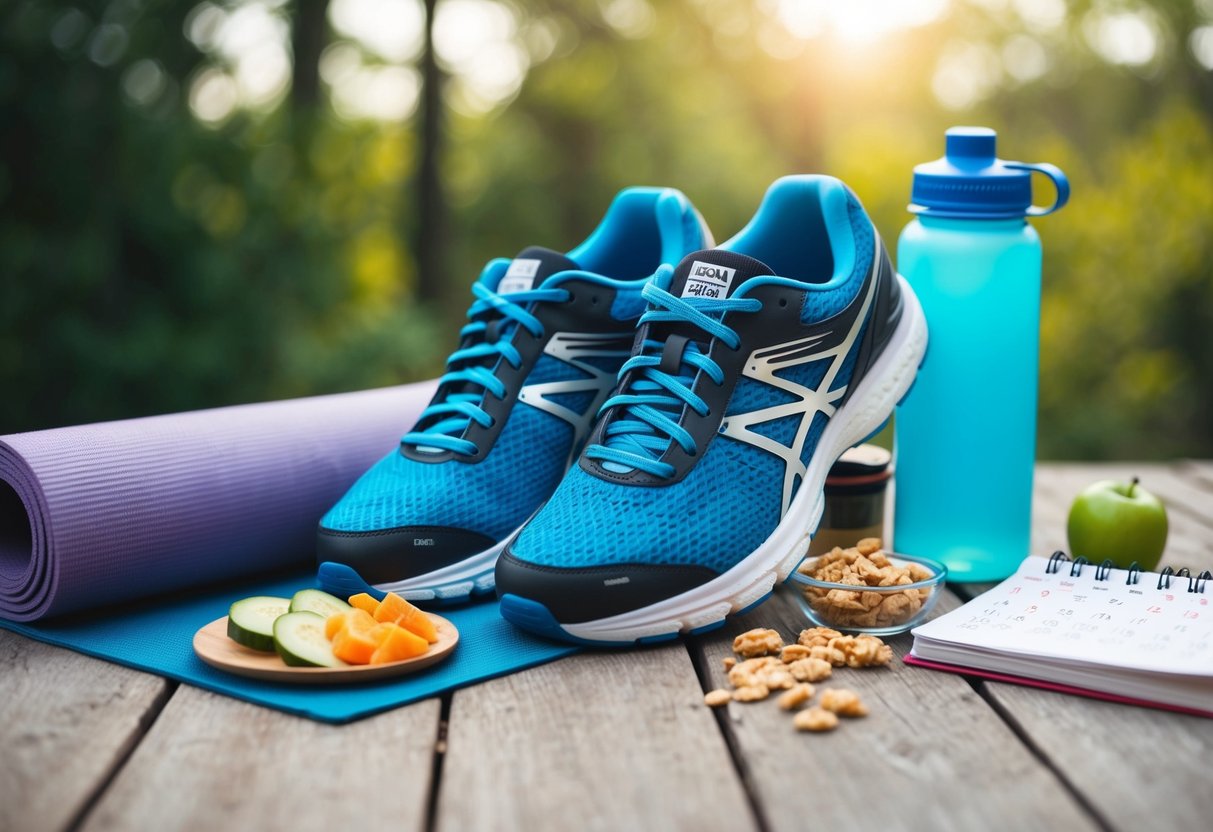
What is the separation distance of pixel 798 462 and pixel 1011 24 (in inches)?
272

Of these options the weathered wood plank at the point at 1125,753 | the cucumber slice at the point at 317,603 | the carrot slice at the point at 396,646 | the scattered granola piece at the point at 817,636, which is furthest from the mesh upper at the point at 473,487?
the weathered wood plank at the point at 1125,753

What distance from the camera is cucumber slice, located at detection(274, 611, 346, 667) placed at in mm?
1244

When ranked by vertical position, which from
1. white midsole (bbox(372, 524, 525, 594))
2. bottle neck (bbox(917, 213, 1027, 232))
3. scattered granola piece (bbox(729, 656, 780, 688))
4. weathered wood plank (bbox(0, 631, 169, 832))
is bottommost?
weathered wood plank (bbox(0, 631, 169, 832))

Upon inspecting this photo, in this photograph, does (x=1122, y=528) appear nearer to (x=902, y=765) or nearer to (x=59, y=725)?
(x=902, y=765)

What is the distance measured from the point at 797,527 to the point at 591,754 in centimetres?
48

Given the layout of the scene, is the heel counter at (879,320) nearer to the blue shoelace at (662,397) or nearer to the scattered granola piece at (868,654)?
the blue shoelace at (662,397)

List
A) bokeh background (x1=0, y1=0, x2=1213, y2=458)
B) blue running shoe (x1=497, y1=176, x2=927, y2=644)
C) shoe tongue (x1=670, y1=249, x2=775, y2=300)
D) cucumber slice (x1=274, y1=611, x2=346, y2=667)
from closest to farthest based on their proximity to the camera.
Result: cucumber slice (x1=274, y1=611, x2=346, y2=667) < blue running shoe (x1=497, y1=176, x2=927, y2=644) < shoe tongue (x1=670, y1=249, x2=775, y2=300) < bokeh background (x1=0, y1=0, x2=1213, y2=458)

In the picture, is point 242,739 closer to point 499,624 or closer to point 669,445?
point 499,624

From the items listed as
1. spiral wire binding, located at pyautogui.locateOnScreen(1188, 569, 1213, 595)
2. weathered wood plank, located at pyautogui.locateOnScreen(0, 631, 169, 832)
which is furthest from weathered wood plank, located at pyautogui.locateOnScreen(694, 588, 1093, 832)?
weathered wood plank, located at pyautogui.locateOnScreen(0, 631, 169, 832)

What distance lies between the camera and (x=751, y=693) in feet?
4.00

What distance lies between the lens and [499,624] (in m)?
1.45

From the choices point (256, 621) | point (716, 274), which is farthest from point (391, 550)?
point (716, 274)

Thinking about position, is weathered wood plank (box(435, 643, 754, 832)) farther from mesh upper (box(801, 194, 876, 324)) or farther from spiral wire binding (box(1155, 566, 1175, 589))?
spiral wire binding (box(1155, 566, 1175, 589))

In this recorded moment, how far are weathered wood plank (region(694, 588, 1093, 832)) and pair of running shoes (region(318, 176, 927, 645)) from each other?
0.17 m
